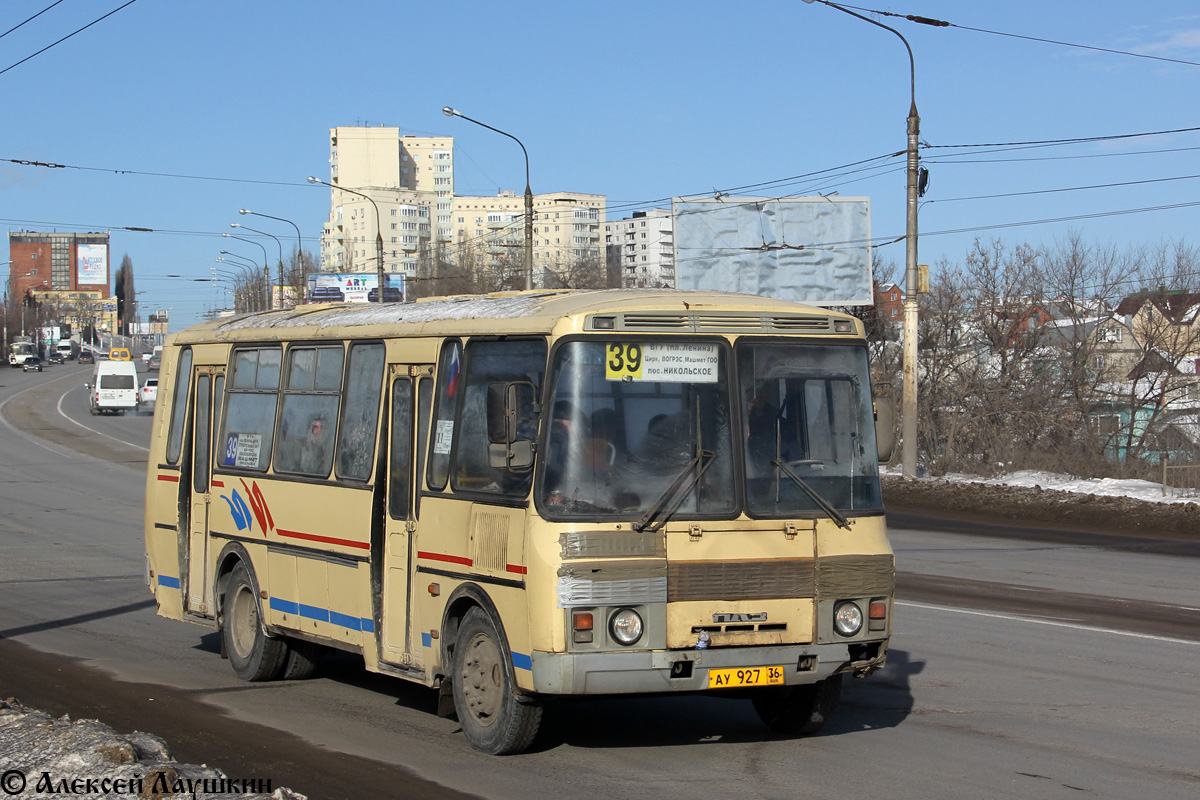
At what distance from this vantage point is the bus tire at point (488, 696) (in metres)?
7.12

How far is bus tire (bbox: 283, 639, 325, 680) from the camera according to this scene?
9.98 metres

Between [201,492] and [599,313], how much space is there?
5.10 metres

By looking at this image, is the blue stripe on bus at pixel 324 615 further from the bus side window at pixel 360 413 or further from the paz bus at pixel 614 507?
the bus side window at pixel 360 413

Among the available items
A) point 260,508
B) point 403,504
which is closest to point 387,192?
point 260,508

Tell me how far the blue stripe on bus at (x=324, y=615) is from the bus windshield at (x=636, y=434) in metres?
2.34

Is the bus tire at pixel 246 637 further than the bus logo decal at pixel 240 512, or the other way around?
the bus logo decal at pixel 240 512

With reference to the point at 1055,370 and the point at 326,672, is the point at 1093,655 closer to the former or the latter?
the point at 326,672

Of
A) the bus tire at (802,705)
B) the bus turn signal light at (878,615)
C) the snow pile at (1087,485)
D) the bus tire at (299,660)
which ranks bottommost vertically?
the snow pile at (1087,485)

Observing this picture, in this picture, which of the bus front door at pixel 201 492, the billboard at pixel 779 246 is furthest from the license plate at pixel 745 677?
the billboard at pixel 779 246

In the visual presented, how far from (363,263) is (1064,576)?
4557 inches

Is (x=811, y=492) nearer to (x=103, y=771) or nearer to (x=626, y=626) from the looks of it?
(x=626, y=626)

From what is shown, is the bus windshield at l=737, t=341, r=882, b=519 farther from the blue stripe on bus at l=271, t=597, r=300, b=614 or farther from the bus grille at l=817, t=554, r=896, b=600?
the blue stripe on bus at l=271, t=597, r=300, b=614

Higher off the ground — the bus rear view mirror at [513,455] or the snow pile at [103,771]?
the bus rear view mirror at [513,455]

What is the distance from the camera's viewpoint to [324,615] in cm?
905
